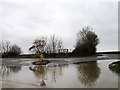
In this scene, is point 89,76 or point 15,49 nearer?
point 89,76

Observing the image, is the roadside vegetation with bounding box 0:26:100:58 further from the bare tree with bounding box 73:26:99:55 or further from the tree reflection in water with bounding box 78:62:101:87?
the tree reflection in water with bounding box 78:62:101:87

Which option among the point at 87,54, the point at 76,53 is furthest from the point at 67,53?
the point at 87,54

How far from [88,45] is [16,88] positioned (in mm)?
34912

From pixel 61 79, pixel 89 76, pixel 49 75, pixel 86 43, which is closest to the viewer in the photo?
pixel 61 79

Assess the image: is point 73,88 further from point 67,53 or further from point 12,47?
point 12,47

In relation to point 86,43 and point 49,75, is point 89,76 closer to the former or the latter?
point 49,75

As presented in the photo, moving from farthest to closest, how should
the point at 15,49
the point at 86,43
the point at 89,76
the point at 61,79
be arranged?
the point at 15,49
the point at 86,43
the point at 89,76
the point at 61,79

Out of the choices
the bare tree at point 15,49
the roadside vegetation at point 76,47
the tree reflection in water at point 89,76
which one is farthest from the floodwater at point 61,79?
the bare tree at point 15,49

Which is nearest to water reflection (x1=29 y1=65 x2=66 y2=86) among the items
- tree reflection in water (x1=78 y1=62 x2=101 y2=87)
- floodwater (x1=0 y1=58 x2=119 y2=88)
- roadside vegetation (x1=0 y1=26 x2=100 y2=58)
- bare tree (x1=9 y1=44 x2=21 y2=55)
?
floodwater (x1=0 y1=58 x2=119 y2=88)

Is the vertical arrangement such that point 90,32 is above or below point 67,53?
above

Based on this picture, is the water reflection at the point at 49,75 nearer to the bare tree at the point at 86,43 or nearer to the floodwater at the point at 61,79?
the floodwater at the point at 61,79

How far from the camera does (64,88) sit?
6195 millimetres

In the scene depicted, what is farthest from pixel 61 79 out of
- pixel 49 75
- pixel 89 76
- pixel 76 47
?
pixel 76 47

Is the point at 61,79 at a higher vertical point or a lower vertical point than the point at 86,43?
lower
